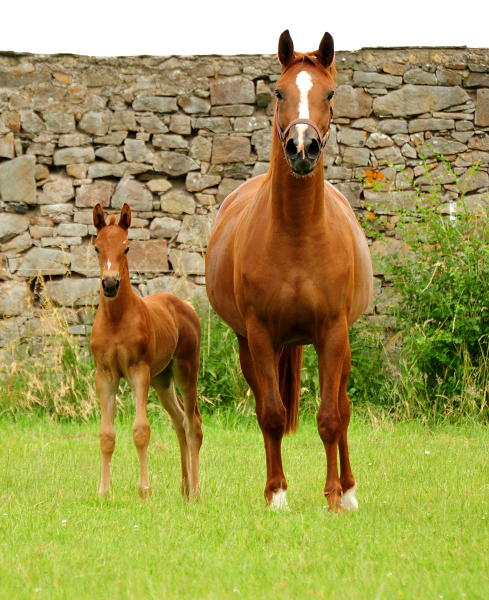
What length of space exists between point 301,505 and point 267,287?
1235mm

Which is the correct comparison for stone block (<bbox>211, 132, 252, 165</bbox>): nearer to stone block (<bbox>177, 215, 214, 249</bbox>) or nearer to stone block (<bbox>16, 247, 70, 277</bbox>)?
stone block (<bbox>177, 215, 214, 249</bbox>)

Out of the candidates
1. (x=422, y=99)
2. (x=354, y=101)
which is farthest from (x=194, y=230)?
(x=422, y=99)

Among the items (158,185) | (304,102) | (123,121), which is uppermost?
(123,121)

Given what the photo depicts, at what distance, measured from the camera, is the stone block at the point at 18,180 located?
8961 millimetres

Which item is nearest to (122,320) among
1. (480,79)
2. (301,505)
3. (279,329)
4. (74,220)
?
(279,329)

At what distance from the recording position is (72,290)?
29.3ft

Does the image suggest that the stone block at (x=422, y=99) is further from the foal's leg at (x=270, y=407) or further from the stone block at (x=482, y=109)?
the foal's leg at (x=270, y=407)

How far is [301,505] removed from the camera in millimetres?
4426

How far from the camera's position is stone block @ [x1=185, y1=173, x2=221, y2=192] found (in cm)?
906

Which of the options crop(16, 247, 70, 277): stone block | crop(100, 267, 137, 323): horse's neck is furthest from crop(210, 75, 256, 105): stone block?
crop(100, 267, 137, 323): horse's neck

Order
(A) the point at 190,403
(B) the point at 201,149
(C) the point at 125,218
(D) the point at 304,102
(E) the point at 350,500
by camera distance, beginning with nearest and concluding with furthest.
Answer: (D) the point at 304,102 → (E) the point at 350,500 → (C) the point at 125,218 → (A) the point at 190,403 → (B) the point at 201,149

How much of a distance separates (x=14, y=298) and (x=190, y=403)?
13.8ft

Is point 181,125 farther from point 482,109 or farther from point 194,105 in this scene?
point 482,109

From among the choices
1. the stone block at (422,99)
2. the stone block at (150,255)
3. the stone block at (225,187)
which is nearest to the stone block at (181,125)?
the stone block at (225,187)
